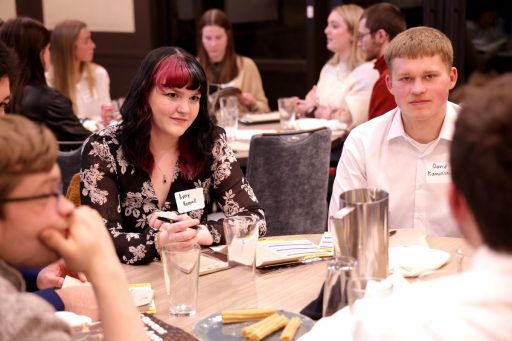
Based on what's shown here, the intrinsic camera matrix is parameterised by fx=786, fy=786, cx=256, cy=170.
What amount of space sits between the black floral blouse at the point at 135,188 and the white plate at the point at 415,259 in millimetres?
640

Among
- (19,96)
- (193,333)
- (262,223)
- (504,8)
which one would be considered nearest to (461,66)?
(504,8)

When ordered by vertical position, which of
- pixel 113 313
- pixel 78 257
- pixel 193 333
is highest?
pixel 78 257

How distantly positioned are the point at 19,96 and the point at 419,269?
3.19 meters

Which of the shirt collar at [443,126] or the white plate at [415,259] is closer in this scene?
the white plate at [415,259]

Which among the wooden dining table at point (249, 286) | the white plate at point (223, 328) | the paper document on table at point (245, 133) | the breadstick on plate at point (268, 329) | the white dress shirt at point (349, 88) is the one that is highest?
the white dress shirt at point (349, 88)

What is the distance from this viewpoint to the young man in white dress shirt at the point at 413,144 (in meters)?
3.01

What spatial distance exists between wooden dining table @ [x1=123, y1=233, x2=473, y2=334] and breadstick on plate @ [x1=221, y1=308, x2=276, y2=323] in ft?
0.32

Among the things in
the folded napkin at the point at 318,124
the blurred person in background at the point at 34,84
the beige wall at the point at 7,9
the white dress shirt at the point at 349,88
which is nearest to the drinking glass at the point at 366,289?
the blurred person in background at the point at 34,84

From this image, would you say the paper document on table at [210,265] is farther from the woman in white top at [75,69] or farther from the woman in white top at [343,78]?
the woman in white top at [75,69]

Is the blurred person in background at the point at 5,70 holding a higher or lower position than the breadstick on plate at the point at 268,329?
higher

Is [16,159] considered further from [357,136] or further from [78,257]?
[357,136]

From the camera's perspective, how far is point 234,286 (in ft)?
7.35

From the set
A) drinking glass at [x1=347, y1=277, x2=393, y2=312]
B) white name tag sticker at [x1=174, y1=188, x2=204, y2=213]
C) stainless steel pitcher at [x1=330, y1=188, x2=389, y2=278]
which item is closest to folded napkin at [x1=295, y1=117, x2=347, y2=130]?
white name tag sticker at [x1=174, y1=188, x2=204, y2=213]

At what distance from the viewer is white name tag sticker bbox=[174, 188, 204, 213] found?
2.93m
